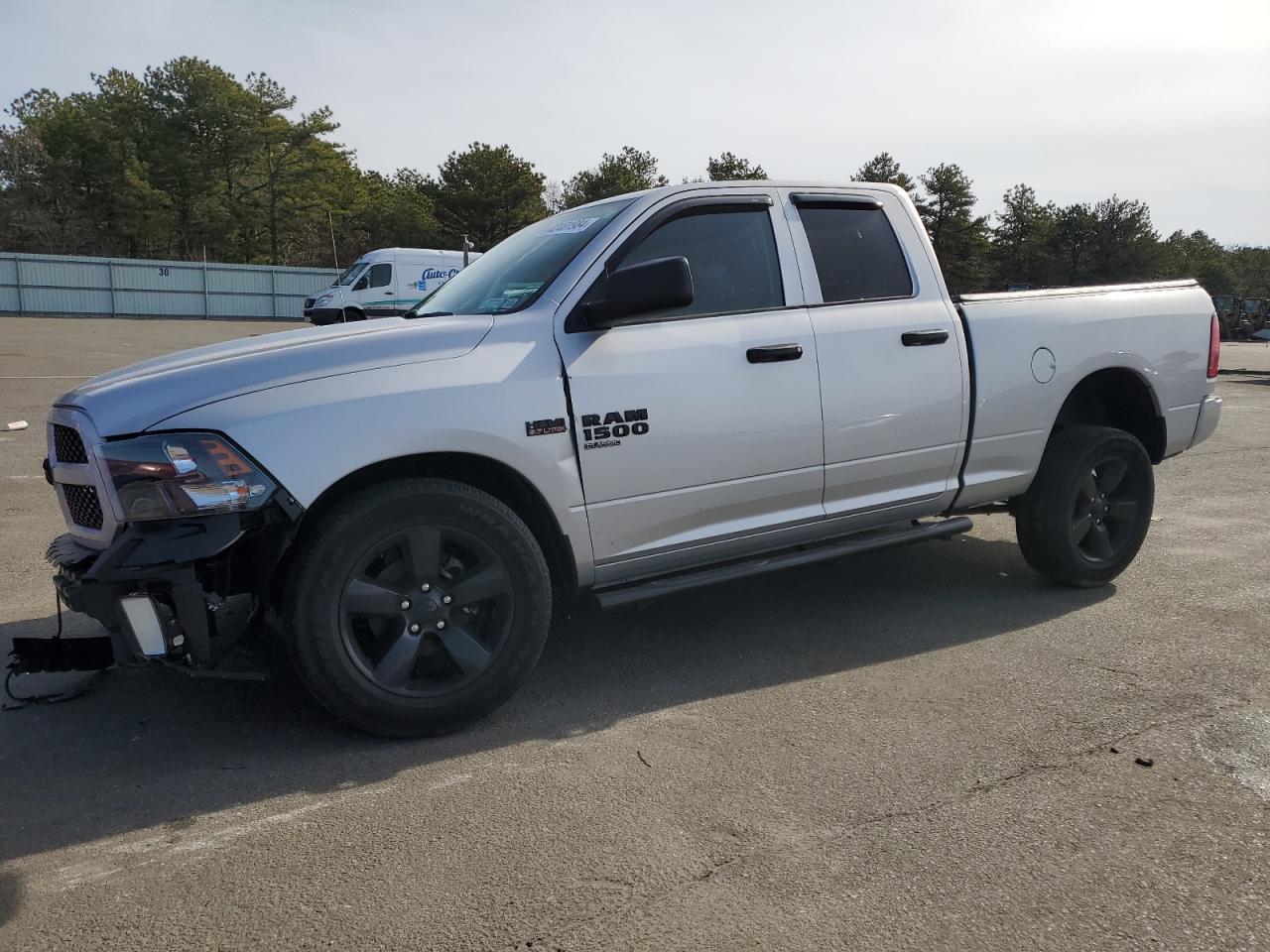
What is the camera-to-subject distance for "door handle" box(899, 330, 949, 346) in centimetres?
431

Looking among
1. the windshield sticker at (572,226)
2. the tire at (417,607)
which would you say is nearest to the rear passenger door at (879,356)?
the windshield sticker at (572,226)

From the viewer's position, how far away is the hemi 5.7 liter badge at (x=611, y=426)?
3553 mm

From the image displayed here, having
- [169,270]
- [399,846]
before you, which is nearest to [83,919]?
[399,846]

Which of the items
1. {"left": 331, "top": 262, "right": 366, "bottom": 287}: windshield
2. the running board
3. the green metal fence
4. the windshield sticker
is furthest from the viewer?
the green metal fence

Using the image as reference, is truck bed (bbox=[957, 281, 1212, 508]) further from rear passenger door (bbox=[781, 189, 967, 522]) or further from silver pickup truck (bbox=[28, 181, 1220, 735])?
rear passenger door (bbox=[781, 189, 967, 522])

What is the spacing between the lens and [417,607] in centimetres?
332

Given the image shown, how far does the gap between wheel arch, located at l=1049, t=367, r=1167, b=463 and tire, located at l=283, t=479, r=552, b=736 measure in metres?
3.06

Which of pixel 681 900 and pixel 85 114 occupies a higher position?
pixel 85 114

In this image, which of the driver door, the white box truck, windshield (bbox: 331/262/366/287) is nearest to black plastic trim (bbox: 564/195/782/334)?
the driver door

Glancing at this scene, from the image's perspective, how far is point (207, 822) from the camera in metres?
2.84

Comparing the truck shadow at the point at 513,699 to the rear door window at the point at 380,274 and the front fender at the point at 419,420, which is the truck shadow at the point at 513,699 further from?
the rear door window at the point at 380,274

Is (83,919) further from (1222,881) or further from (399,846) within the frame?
(1222,881)

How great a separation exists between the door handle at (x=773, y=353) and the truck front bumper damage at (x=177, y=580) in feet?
5.97

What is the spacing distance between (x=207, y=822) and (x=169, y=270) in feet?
147
